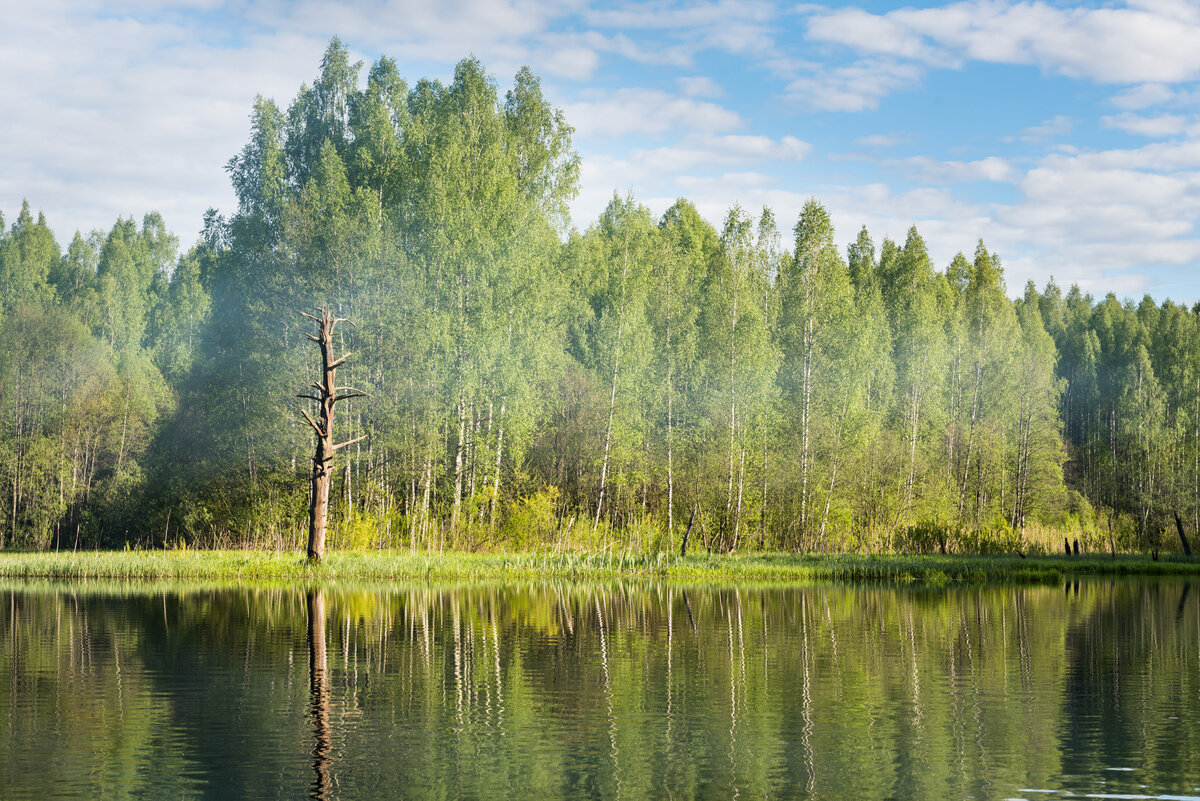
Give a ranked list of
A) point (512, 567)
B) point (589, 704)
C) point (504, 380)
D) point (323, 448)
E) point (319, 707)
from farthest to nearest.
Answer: point (504, 380) < point (323, 448) < point (512, 567) < point (589, 704) < point (319, 707)

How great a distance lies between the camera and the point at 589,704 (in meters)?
14.6

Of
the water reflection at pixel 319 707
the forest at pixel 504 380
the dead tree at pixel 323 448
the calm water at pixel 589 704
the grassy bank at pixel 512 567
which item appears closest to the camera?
the water reflection at pixel 319 707

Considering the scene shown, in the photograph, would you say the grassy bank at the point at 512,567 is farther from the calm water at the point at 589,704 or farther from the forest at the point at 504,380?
the calm water at the point at 589,704

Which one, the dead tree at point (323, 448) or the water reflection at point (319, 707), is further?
the dead tree at point (323, 448)

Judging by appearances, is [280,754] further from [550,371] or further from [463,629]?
Result: [550,371]

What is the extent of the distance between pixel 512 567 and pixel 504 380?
9.42m

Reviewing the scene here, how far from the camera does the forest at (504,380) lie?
1758 inches

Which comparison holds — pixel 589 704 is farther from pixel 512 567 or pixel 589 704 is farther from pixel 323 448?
pixel 323 448

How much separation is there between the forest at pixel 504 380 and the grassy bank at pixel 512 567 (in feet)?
8.80

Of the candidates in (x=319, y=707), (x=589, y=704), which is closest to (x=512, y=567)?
(x=589, y=704)

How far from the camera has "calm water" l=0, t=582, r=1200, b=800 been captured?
421 inches

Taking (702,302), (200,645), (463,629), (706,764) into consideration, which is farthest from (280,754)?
(702,302)

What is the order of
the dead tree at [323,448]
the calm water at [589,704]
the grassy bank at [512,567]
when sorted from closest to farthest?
the calm water at [589,704] → the grassy bank at [512,567] → the dead tree at [323,448]

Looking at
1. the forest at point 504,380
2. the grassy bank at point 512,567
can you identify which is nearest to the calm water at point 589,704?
the grassy bank at point 512,567
